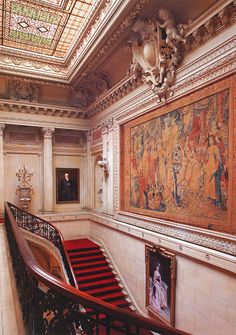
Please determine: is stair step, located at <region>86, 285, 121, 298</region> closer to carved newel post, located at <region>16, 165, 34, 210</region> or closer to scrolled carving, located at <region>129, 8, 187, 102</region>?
carved newel post, located at <region>16, 165, 34, 210</region>

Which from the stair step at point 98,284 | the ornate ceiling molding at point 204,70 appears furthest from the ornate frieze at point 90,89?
the stair step at point 98,284

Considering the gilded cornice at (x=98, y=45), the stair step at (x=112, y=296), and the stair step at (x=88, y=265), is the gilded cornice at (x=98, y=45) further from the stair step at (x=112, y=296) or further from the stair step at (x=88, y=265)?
the stair step at (x=112, y=296)

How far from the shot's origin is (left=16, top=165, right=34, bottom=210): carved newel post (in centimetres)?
932

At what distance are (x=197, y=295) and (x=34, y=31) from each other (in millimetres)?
7707

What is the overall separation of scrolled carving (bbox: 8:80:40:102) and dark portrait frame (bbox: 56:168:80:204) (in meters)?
3.01

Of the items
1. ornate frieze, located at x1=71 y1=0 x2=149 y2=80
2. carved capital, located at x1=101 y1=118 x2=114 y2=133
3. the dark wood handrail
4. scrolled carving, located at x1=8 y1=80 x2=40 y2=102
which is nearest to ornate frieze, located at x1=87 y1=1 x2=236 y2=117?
ornate frieze, located at x1=71 y1=0 x2=149 y2=80

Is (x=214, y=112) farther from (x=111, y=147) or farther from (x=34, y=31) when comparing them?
(x=34, y=31)

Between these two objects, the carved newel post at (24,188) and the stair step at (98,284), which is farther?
the carved newel post at (24,188)

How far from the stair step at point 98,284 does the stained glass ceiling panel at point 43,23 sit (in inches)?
281

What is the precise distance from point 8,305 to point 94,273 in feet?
18.2

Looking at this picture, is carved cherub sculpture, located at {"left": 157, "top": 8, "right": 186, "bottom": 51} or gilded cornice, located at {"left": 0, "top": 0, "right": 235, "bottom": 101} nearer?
gilded cornice, located at {"left": 0, "top": 0, "right": 235, "bottom": 101}

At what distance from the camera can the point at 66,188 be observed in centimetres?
1040

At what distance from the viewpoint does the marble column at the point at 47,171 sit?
973 cm

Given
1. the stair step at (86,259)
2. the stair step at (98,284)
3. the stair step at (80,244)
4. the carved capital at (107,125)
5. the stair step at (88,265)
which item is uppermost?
the carved capital at (107,125)
